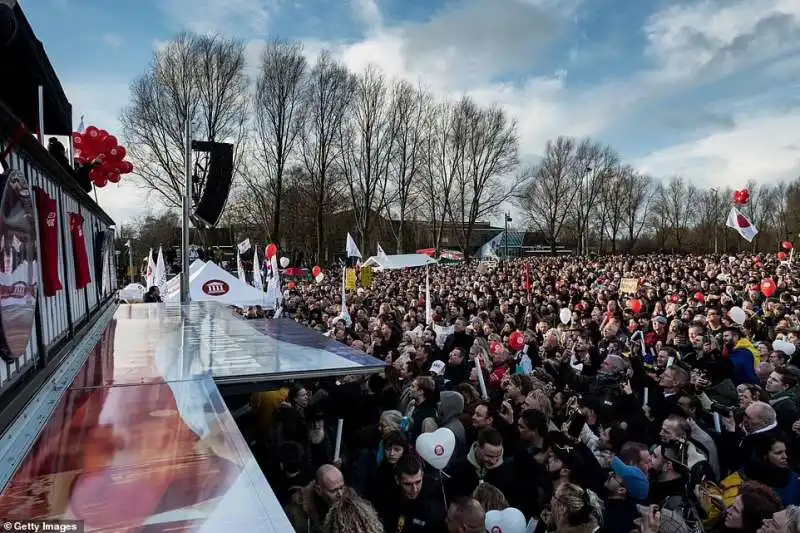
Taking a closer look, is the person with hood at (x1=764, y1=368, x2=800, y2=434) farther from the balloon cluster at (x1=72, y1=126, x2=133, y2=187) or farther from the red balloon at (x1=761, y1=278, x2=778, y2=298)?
the balloon cluster at (x1=72, y1=126, x2=133, y2=187)

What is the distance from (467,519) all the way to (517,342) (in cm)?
624

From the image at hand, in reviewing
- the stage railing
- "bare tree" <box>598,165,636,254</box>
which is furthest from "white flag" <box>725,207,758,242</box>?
"bare tree" <box>598,165,636,254</box>

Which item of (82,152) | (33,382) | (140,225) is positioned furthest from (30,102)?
(140,225)

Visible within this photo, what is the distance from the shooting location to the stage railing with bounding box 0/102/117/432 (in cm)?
257

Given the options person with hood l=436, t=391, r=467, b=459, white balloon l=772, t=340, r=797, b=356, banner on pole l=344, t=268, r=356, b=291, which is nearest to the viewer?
person with hood l=436, t=391, r=467, b=459

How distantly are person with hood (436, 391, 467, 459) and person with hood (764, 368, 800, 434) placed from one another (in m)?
2.87

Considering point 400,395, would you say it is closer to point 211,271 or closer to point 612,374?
point 612,374

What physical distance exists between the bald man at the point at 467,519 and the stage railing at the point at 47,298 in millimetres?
2232

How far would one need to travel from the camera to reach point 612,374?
6973mm

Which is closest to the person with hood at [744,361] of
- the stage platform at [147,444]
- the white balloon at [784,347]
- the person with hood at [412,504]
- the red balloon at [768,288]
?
the white balloon at [784,347]

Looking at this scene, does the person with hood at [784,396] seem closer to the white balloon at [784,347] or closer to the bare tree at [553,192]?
the white balloon at [784,347]

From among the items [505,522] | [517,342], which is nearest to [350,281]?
[517,342]

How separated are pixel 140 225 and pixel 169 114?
30325 mm

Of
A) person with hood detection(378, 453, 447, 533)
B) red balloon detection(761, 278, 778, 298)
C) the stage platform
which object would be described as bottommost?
person with hood detection(378, 453, 447, 533)
